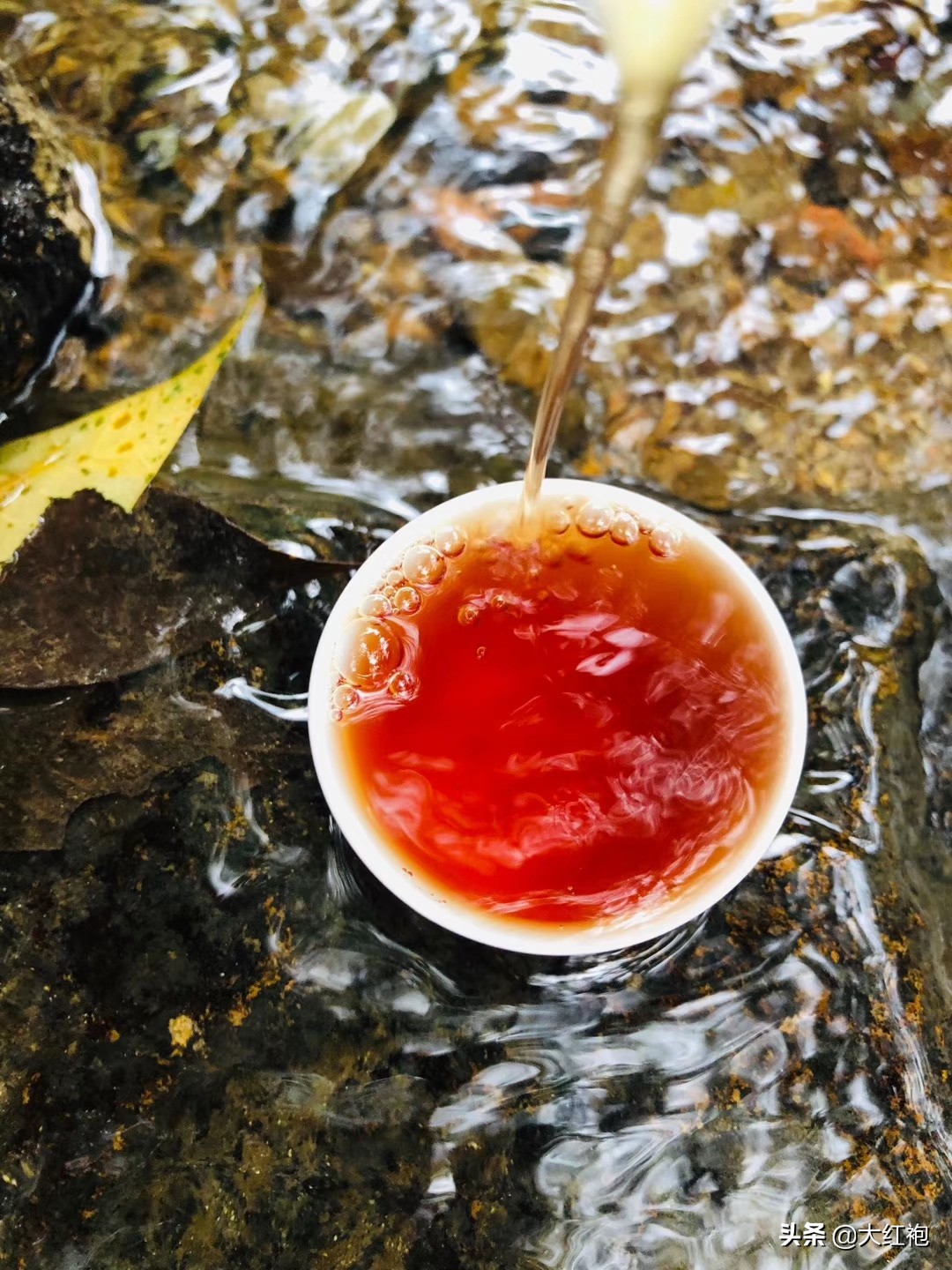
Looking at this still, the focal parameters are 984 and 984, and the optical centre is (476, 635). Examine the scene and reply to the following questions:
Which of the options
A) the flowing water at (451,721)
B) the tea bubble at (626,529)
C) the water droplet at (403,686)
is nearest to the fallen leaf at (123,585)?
the flowing water at (451,721)

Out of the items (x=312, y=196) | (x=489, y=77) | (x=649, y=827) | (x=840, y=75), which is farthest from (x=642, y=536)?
(x=840, y=75)

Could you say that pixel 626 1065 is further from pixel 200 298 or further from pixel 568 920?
pixel 200 298

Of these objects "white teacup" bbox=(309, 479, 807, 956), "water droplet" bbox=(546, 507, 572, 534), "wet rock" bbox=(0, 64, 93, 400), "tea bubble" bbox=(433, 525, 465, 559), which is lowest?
"white teacup" bbox=(309, 479, 807, 956)

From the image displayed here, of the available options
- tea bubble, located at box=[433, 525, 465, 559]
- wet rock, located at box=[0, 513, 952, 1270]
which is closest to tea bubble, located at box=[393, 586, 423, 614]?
tea bubble, located at box=[433, 525, 465, 559]

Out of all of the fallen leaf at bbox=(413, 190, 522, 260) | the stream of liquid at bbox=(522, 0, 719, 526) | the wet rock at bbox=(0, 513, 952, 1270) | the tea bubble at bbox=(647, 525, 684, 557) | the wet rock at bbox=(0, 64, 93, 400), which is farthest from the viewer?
the fallen leaf at bbox=(413, 190, 522, 260)

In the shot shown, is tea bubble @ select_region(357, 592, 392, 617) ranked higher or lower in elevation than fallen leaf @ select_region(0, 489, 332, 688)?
higher

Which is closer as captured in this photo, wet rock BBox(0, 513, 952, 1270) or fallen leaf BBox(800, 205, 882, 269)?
wet rock BBox(0, 513, 952, 1270)

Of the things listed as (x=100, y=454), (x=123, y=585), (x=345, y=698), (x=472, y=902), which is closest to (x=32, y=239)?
(x=100, y=454)

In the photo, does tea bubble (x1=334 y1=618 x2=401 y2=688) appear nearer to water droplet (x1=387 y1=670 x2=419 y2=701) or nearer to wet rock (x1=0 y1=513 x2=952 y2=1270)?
water droplet (x1=387 y1=670 x2=419 y2=701)
